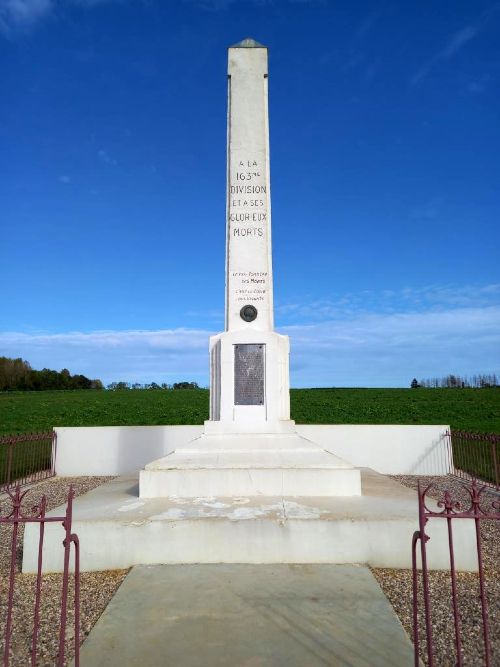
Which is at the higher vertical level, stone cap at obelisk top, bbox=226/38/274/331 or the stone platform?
stone cap at obelisk top, bbox=226/38/274/331

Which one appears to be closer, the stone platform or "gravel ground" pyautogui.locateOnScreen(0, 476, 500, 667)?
"gravel ground" pyautogui.locateOnScreen(0, 476, 500, 667)

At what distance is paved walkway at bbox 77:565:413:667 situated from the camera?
3.69 metres

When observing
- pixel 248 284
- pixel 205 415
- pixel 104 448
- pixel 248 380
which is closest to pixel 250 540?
A: pixel 248 380

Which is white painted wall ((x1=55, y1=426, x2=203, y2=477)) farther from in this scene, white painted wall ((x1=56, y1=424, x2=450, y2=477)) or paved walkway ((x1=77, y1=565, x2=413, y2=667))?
paved walkway ((x1=77, y1=565, x2=413, y2=667))

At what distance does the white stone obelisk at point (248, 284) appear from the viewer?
10539 mm

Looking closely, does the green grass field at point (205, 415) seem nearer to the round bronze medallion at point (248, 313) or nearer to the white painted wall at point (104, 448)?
the white painted wall at point (104, 448)

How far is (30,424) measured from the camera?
27.7 metres

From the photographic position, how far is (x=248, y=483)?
7.45 m

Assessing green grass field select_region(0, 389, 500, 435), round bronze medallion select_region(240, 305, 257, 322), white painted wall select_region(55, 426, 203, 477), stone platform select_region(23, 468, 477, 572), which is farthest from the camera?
green grass field select_region(0, 389, 500, 435)

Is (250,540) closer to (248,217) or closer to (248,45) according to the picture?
(248,217)

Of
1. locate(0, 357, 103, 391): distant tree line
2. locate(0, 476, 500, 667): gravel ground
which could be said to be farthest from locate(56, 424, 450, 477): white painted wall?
locate(0, 357, 103, 391): distant tree line

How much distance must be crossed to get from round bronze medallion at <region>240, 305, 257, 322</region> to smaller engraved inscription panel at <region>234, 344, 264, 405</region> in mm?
684

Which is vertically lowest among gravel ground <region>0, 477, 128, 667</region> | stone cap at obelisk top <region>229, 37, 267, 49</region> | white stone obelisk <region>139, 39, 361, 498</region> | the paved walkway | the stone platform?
gravel ground <region>0, 477, 128, 667</region>

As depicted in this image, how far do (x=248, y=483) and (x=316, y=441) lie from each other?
363 inches
